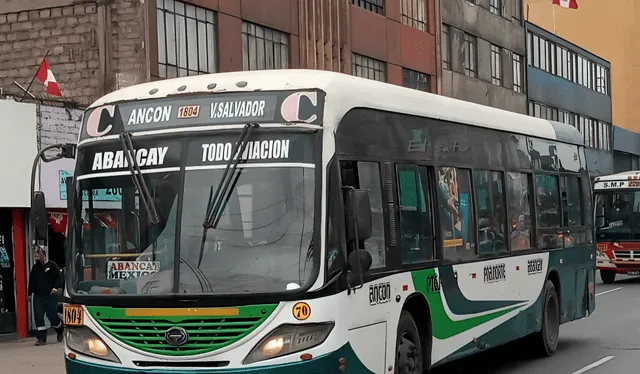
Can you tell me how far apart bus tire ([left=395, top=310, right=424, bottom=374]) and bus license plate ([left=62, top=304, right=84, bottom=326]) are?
2.83 metres

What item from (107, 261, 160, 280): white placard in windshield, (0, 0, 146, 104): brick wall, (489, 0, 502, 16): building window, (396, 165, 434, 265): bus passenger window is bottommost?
(107, 261, 160, 280): white placard in windshield

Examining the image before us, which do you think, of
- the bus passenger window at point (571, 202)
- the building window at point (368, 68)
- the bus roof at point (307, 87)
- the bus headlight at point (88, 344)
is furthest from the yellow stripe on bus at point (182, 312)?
the building window at point (368, 68)

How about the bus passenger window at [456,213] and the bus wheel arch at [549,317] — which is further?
the bus wheel arch at [549,317]

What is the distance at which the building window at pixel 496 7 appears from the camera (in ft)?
155

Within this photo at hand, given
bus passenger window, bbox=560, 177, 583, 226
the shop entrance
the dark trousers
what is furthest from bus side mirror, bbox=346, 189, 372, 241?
the shop entrance

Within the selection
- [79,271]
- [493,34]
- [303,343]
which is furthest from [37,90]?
[493,34]

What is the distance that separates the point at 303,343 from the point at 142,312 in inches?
51.5

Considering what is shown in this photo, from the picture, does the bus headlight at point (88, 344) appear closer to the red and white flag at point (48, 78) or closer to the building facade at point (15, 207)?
the building facade at point (15, 207)

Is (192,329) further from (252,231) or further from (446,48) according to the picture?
(446,48)

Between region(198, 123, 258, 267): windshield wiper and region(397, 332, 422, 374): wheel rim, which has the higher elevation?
region(198, 123, 258, 267): windshield wiper

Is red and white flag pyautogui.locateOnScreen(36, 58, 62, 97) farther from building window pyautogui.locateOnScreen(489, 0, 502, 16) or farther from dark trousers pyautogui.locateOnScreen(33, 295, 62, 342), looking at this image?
building window pyautogui.locateOnScreen(489, 0, 502, 16)

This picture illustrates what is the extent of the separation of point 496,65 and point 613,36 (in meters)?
29.0

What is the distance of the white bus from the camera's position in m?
8.40

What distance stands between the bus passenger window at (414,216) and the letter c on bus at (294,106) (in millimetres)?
1684
